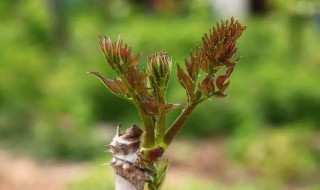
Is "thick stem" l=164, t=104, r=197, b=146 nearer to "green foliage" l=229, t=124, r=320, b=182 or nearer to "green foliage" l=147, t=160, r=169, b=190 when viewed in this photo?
"green foliage" l=147, t=160, r=169, b=190

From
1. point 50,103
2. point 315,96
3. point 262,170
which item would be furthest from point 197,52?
point 315,96

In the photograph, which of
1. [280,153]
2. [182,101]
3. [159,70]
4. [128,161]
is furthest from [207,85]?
[182,101]

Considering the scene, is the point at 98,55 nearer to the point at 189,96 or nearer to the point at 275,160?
the point at 275,160

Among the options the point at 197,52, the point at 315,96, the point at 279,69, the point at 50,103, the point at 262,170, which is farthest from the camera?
the point at 279,69

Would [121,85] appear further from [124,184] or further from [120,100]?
[120,100]

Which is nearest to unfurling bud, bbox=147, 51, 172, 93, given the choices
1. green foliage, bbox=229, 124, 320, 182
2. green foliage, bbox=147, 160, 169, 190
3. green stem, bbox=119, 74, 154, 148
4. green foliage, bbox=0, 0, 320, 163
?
green stem, bbox=119, 74, 154, 148

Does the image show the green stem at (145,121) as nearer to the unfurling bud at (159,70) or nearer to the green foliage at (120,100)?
the unfurling bud at (159,70)
